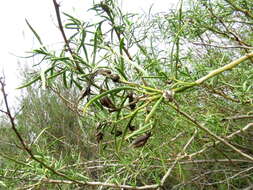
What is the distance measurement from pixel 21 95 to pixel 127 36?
3800mm

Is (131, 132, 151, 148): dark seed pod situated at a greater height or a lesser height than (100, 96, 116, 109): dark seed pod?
lesser

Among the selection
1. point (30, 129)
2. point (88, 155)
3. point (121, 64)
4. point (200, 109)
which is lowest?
point (88, 155)

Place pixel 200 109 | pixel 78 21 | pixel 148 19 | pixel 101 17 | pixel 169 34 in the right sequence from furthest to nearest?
pixel 169 34 → pixel 148 19 → pixel 200 109 → pixel 101 17 → pixel 78 21

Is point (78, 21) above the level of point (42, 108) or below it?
above

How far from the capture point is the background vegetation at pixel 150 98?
1.58 feet

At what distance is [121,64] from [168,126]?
48 centimetres

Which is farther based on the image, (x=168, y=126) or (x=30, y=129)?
(x=30, y=129)

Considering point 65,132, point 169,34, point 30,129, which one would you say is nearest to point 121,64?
point 169,34

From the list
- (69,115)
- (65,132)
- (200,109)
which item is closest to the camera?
(200,109)

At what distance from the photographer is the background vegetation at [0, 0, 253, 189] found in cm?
48

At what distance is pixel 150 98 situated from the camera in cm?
41

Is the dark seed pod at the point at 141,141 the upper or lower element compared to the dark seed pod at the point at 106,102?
lower

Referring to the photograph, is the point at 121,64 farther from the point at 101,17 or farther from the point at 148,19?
the point at 148,19

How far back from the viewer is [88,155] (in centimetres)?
347
